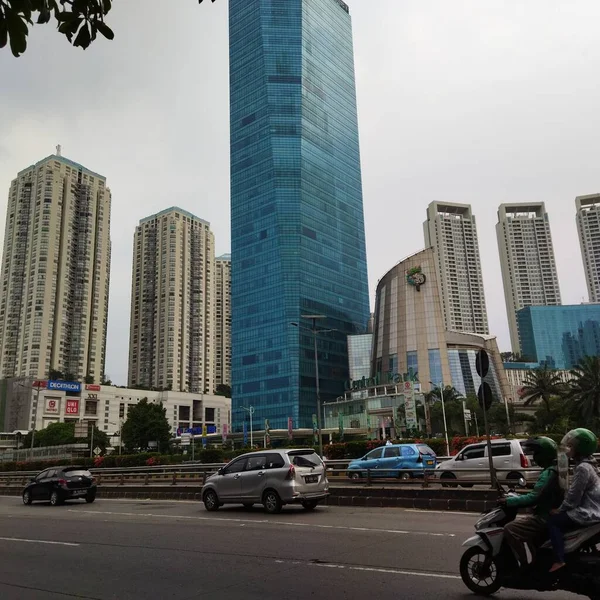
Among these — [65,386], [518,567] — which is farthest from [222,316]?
[518,567]

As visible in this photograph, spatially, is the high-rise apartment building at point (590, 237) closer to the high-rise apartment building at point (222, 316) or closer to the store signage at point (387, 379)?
the store signage at point (387, 379)

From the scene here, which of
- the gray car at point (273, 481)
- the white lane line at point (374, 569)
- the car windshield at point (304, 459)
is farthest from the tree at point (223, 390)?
the white lane line at point (374, 569)

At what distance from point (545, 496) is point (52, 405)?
12908 centimetres

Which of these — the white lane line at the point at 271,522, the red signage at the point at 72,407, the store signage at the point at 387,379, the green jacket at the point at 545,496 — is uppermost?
the store signage at the point at 387,379

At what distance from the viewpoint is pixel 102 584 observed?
7371 millimetres

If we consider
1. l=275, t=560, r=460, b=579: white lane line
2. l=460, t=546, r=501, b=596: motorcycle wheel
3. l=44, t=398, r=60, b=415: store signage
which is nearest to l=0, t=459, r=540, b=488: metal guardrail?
l=275, t=560, r=460, b=579: white lane line

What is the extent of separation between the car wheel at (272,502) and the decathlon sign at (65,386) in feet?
379

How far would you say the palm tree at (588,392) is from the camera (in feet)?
167

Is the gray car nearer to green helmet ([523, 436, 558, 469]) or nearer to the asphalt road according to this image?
the asphalt road

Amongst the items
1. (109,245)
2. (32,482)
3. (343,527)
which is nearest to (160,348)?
(109,245)

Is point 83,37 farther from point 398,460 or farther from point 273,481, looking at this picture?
point 398,460

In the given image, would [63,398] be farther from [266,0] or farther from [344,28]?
[344,28]

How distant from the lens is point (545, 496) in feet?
19.3

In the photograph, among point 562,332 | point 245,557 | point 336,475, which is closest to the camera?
point 245,557
